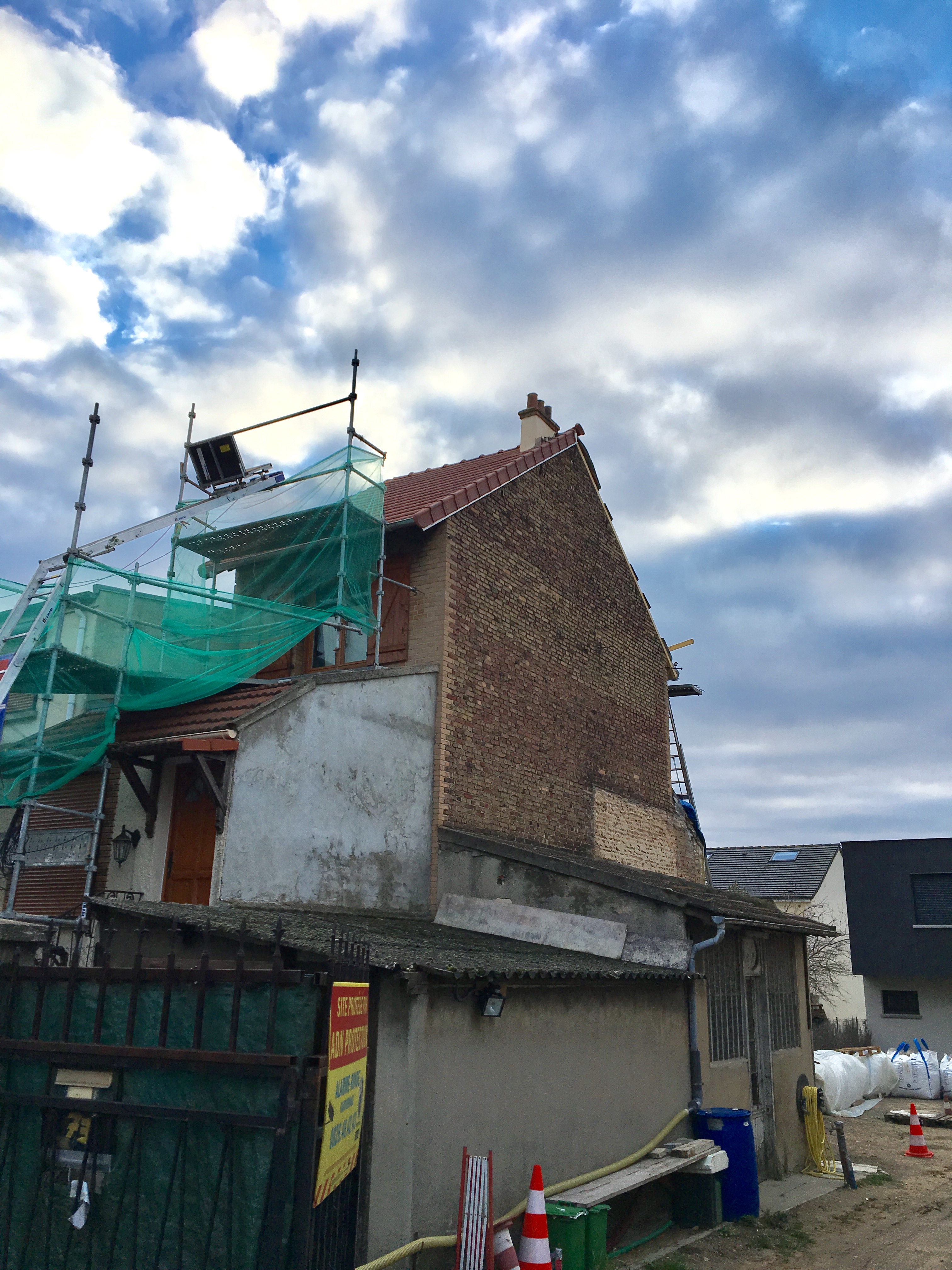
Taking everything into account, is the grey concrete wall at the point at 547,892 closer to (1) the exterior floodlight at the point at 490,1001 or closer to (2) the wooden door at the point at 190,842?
(2) the wooden door at the point at 190,842

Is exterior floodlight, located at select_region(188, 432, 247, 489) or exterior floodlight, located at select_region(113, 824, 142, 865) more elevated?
exterior floodlight, located at select_region(188, 432, 247, 489)

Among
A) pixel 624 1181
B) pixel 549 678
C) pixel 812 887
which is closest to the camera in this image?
pixel 624 1181

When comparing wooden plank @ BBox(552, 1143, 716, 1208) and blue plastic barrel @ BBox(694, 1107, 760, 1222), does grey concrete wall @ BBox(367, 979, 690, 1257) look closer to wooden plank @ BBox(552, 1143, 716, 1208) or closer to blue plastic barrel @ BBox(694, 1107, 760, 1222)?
wooden plank @ BBox(552, 1143, 716, 1208)

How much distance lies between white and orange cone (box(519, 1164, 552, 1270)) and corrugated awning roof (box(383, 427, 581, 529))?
27.0 feet

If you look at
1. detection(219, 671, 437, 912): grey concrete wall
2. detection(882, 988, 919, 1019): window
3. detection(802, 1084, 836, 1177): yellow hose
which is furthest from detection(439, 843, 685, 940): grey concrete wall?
detection(882, 988, 919, 1019): window

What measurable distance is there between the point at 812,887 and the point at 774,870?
2.14m

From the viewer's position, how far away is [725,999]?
1324cm

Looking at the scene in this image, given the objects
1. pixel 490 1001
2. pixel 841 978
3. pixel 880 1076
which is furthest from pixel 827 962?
pixel 490 1001

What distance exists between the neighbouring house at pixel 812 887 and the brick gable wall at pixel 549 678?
16344 mm

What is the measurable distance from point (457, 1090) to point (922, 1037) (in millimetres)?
26089

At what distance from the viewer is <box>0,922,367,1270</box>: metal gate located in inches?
200

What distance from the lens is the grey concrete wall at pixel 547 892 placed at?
468 inches

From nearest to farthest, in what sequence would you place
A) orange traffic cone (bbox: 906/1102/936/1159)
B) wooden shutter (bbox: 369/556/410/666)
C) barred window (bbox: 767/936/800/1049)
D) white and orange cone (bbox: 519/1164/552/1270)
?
white and orange cone (bbox: 519/1164/552/1270) < wooden shutter (bbox: 369/556/410/666) < barred window (bbox: 767/936/800/1049) < orange traffic cone (bbox: 906/1102/936/1159)

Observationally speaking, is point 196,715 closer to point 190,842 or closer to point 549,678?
point 190,842
